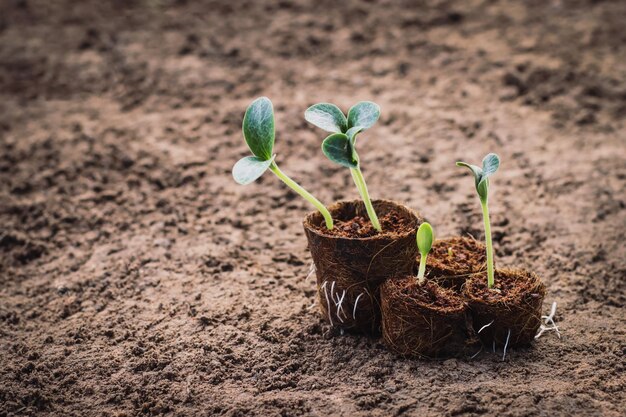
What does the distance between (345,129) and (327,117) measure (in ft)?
0.22

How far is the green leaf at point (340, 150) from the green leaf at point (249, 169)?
0.16 m

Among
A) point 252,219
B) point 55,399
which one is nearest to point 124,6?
point 252,219

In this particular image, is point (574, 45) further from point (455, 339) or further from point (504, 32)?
point (455, 339)

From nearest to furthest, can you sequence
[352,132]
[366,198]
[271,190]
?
[352,132] → [366,198] → [271,190]

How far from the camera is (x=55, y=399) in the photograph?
1.79m

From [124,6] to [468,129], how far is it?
8.87 ft

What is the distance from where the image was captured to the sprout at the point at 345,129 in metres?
1.73

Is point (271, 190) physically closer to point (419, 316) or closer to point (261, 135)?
point (261, 135)

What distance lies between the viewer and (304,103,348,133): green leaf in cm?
179

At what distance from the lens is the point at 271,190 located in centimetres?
296

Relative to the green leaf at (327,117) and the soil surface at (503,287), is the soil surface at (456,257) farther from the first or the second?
the green leaf at (327,117)

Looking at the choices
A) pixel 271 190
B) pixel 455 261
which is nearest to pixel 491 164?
pixel 455 261

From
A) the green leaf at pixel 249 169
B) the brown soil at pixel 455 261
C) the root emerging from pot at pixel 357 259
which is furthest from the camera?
the brown soil at pixel 455 261

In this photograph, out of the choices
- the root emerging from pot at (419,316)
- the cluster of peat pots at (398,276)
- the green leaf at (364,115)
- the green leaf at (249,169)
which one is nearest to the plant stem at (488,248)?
the cluster of peat pots at (398,276)
